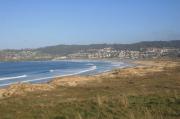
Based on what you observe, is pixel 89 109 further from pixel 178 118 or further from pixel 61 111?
pixel 178 118

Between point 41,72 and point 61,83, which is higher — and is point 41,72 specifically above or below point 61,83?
below

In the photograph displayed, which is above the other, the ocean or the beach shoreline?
the beach shoreline

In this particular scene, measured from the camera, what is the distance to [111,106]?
45.0 feet

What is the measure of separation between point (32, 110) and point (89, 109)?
2.54m

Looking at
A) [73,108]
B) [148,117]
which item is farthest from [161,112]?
[73,108]

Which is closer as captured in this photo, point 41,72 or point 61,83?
point 61,83

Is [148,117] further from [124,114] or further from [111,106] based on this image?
[111,106]

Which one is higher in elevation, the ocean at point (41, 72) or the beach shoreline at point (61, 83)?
the beach shoreline at point (61, 83)

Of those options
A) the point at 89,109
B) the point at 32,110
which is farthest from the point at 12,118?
the point at 89,109

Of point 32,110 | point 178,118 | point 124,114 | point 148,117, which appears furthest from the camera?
point 32,110

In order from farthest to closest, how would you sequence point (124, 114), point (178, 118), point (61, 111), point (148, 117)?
1. point (61, 111)
2. point (124, 114)
3. point (178, 118)
4. point (148, 117)

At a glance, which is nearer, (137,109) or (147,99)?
(137,109)

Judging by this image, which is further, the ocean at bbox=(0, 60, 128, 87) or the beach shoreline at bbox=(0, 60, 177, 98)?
the ocean at bbox=(0, 60, 128, 87)

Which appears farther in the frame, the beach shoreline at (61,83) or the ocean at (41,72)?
the ocean at (41,72)
